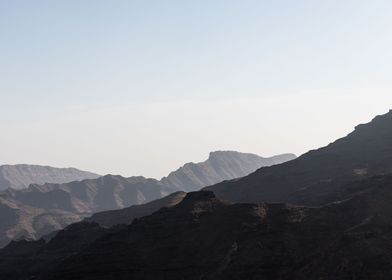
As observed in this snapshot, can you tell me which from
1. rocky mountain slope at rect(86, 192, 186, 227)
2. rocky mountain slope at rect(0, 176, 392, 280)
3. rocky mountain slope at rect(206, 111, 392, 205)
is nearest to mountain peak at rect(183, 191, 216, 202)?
rocky mountain slope at rect(0, 176, 392, 280)

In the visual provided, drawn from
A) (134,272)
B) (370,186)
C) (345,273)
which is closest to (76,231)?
(134,272)

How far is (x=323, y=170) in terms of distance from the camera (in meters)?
162

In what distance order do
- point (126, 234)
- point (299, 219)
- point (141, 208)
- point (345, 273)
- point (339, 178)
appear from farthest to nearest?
point (141, 208) < point (339, 178) < point (126, 234) < point (299, 219) < point (345, 273)

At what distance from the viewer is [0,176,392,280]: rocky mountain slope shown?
222 ft

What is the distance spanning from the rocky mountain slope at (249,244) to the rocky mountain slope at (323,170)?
39.9 m

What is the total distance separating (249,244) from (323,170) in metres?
88.8

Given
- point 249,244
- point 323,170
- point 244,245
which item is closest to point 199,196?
point 244,245

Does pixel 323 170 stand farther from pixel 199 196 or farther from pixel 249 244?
pixel 249 244

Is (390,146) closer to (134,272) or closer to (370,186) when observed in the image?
(370,186)

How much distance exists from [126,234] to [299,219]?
96.9 feet

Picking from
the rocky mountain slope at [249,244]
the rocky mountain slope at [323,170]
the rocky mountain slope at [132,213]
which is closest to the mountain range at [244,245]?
the rocky mountain slope at [249,244]

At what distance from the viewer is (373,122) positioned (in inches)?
7746

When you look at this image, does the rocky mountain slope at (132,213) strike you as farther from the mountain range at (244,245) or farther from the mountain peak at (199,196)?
the mountain peak at (199,196)

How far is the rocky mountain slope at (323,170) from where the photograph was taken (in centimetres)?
13950
